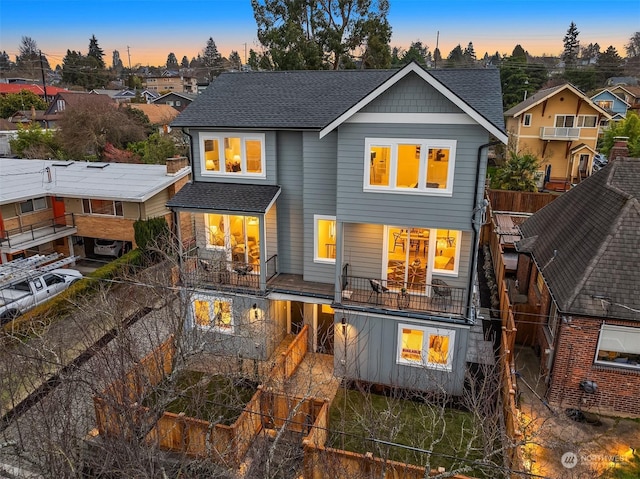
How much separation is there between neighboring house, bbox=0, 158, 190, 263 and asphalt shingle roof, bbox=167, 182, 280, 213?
8.25 meters

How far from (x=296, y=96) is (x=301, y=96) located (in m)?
0.20

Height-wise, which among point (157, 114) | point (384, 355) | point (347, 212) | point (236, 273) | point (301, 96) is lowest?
point (384, 355)

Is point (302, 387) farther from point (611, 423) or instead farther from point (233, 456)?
point (611, 423)

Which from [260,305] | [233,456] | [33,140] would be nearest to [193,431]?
[233,456]

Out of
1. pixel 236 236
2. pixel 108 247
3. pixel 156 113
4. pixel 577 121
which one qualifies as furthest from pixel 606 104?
pixel 108 247

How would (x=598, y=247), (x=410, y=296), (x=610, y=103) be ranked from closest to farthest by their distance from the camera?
1. (x=598, y=247)
2. (x=410, y=296)
3. (x=610, y=103)

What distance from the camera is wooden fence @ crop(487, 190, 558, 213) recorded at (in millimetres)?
30469

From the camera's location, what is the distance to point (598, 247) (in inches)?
505

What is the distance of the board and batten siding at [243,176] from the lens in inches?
605

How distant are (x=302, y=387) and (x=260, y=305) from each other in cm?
323

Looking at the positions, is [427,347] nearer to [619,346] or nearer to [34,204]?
[619,346]

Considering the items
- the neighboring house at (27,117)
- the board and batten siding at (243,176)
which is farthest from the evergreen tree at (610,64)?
the neighboring house at (27,117)

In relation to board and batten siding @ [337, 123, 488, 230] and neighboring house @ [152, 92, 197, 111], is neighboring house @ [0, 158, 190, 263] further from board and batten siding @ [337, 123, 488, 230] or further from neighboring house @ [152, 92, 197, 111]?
neighboring house @ [152, 92, 197, 111]

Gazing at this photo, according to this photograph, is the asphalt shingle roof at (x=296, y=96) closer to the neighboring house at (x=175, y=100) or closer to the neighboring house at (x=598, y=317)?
the neighboring house at (x=598, y=317)
